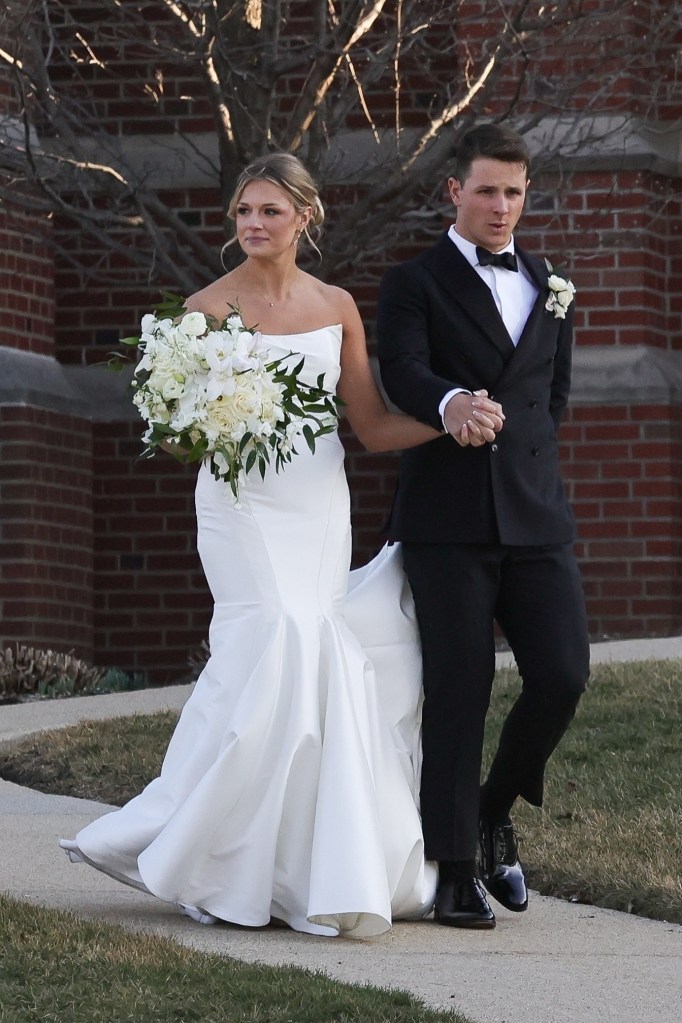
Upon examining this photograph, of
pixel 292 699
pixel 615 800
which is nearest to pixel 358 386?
pixel 292 699

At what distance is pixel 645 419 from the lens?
10.3 meters

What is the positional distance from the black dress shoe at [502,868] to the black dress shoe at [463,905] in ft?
0.33

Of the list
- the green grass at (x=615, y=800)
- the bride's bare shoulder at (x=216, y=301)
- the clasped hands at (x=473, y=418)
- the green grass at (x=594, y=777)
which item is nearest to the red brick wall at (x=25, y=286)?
the green grass at (x=594, y=777)

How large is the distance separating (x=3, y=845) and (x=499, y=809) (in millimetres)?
1686

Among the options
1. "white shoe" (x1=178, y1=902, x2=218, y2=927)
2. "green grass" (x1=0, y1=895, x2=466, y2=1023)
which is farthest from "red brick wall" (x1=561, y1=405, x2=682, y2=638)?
"green grass" (x1=0, y1=895, x2=466, y2=1023)

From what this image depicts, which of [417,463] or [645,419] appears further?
[645,419]

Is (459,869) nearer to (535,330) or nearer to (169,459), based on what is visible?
(535,330)

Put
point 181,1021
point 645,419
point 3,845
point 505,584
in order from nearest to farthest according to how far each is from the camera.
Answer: point 181,1021, point 505,584, point 3,845, point 645,419

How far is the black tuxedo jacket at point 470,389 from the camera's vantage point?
502cm

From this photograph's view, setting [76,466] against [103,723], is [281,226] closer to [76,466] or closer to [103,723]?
[103,723]

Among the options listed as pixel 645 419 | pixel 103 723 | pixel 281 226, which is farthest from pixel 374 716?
pixel 645 419

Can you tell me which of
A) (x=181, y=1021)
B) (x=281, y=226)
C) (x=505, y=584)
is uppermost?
(x=281, y=226)

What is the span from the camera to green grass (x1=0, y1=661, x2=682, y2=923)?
5.48 meters

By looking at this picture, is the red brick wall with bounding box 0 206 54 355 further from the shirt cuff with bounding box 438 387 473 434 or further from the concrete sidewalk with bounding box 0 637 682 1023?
the shirt cuff with bounding box 438 387 473 434
